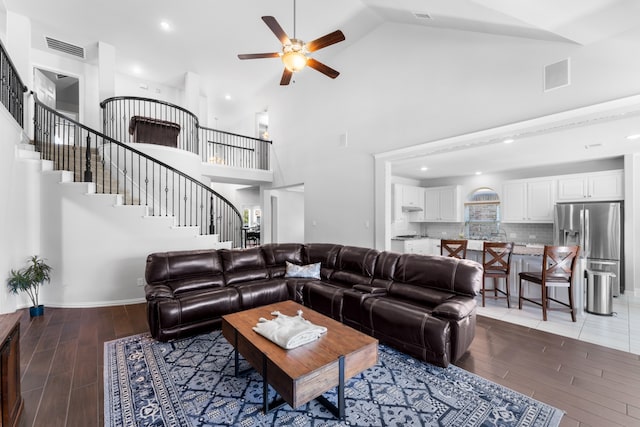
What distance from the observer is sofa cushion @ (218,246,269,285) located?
13.5ft

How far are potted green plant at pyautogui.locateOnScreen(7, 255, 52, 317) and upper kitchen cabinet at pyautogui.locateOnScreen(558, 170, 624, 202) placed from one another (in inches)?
358

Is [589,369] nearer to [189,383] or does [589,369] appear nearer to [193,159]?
[189,383]

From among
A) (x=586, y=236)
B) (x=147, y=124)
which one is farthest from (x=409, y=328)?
(x=147, y=124)

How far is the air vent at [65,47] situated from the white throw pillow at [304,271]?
7.14 meters

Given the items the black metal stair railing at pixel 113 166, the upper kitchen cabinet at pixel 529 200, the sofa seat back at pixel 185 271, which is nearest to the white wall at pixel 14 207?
the black metal stair railing at pixel 113 166

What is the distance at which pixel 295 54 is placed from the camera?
3072mm

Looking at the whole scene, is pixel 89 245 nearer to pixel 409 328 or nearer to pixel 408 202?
pixel 409 328

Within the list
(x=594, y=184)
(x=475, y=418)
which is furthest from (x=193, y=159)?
(x=594, y=184)

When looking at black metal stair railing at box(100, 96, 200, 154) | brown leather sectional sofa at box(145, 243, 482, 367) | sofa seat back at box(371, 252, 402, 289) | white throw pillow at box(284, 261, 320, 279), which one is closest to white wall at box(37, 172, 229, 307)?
brown leather sectional sofa at box(145, 243, 482, 367)

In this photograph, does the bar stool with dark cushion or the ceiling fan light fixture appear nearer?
the ceiling fan light fixture

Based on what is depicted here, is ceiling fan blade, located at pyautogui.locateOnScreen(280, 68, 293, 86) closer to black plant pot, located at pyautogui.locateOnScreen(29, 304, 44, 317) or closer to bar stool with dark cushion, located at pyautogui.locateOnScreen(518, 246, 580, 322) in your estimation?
bar stool with dark cushion, located at pyautogui.locateOnScreen(518, 246, 580, 322)

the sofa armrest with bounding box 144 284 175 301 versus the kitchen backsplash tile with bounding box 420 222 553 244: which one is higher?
the kitchen backsplash tile with bounding box 420 222 553 244

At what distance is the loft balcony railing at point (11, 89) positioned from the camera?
12.4 ft

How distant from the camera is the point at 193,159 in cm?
616
